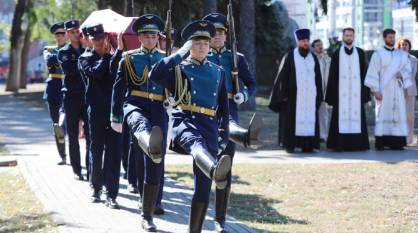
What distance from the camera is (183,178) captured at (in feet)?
40.5

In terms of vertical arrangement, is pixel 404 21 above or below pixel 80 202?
above

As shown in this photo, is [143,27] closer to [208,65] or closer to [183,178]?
[208,65]

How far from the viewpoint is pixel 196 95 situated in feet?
24.9

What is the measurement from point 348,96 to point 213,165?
31.5 ft

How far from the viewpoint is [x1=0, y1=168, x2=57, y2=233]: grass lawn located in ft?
28.4

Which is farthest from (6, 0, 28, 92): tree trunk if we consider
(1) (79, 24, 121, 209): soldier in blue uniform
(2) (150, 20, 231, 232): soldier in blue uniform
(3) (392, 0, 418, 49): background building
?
(2) (150, 20, 231, 232): soldier in blue uniform

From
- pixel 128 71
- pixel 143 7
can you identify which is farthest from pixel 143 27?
pixel 143 7

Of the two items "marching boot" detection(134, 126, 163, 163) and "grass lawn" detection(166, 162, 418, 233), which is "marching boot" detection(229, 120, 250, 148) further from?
"grass lawn" detection(166, 162, 418, 233)

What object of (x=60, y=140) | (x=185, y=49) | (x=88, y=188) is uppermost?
(x=185, y=49)

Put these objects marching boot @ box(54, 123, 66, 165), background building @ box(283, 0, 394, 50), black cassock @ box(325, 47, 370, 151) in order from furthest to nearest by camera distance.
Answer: background building @ box(283, 0, 394, 50)
black cassock @ box(325, 47, 370, 151)
marching boot @ box(54, 123, 66, 165)

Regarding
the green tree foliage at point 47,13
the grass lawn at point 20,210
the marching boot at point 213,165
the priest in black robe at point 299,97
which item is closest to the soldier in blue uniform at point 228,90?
the marching boot at point 213,165

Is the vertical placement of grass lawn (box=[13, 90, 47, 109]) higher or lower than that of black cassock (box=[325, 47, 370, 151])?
lower

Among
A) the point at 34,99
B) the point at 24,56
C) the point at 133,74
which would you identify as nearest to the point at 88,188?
the point at 133,74

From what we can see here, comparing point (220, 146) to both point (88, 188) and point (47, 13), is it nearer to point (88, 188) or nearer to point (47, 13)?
point (88, 188)
